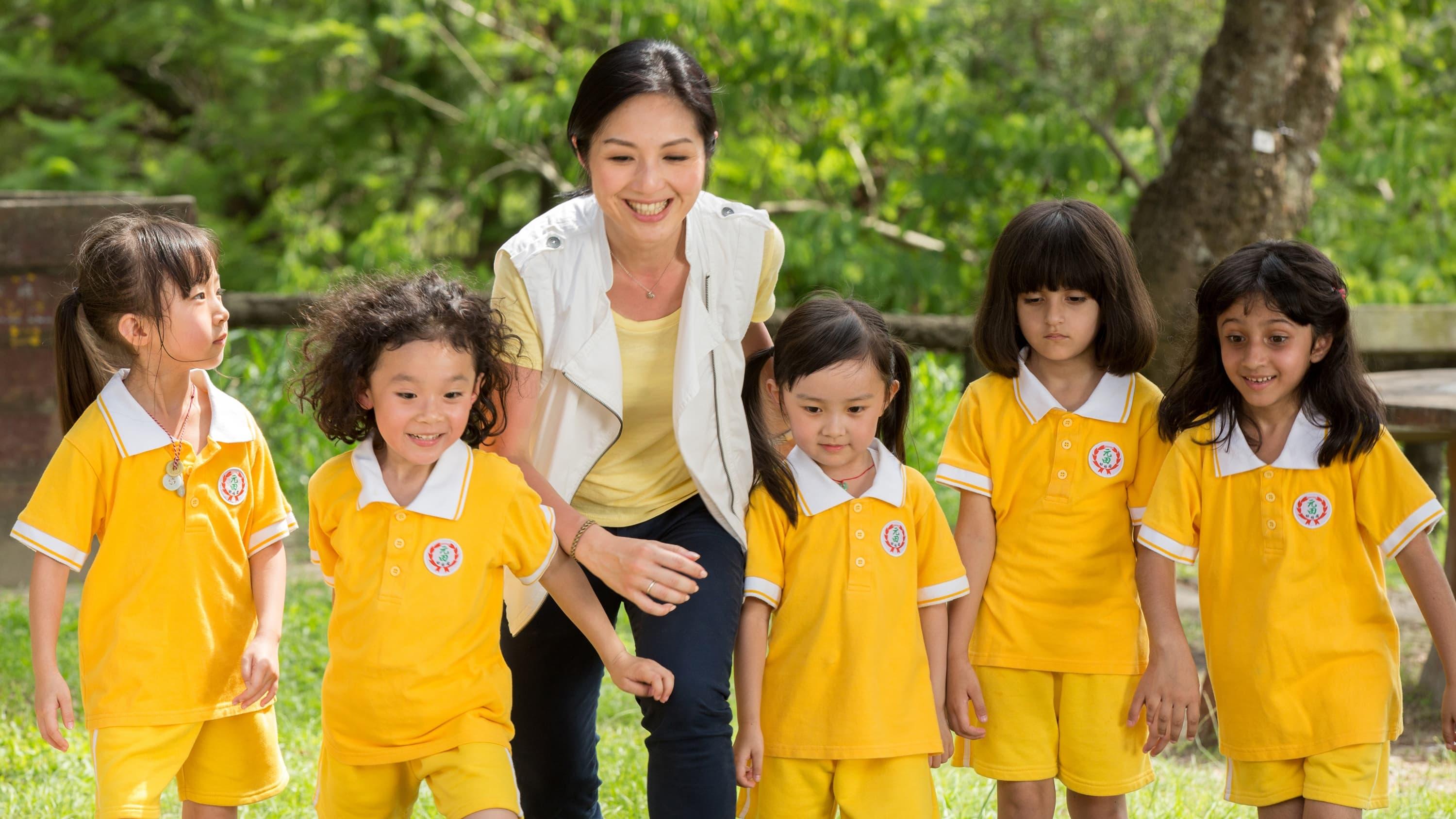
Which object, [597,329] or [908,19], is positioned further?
[908,19]

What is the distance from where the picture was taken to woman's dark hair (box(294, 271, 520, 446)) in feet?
8.00

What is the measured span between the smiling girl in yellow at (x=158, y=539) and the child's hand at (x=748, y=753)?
0.85m

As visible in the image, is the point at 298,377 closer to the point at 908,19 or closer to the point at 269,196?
the point at 908,19

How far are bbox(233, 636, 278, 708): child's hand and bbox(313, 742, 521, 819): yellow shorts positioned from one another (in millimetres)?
177

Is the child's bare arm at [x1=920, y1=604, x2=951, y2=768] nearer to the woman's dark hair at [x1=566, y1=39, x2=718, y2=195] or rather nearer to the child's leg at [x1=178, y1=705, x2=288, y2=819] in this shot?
the woman's dark hair at [x1=566, y1=39, x2=718, y2=195]

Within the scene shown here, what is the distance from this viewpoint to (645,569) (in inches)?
94.9

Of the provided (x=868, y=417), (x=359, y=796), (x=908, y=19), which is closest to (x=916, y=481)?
(x=868, y=417)

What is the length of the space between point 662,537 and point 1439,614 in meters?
1.43

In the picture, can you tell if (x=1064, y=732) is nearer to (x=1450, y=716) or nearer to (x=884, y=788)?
(x=884, y=788)

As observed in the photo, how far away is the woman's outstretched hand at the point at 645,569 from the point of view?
2.41 m

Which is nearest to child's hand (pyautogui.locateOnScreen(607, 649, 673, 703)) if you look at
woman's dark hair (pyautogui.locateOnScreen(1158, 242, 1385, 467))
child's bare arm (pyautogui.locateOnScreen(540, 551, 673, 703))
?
child's bare arm (pyautogui.locateOnScreen(540, 551, 673, 703))

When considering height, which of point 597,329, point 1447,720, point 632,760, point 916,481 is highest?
point 597,329

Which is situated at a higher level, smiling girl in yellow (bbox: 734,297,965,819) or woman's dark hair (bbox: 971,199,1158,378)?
woman's dark hair (bbox: 971,199,1158,378)

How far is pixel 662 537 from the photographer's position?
8.55 ft
